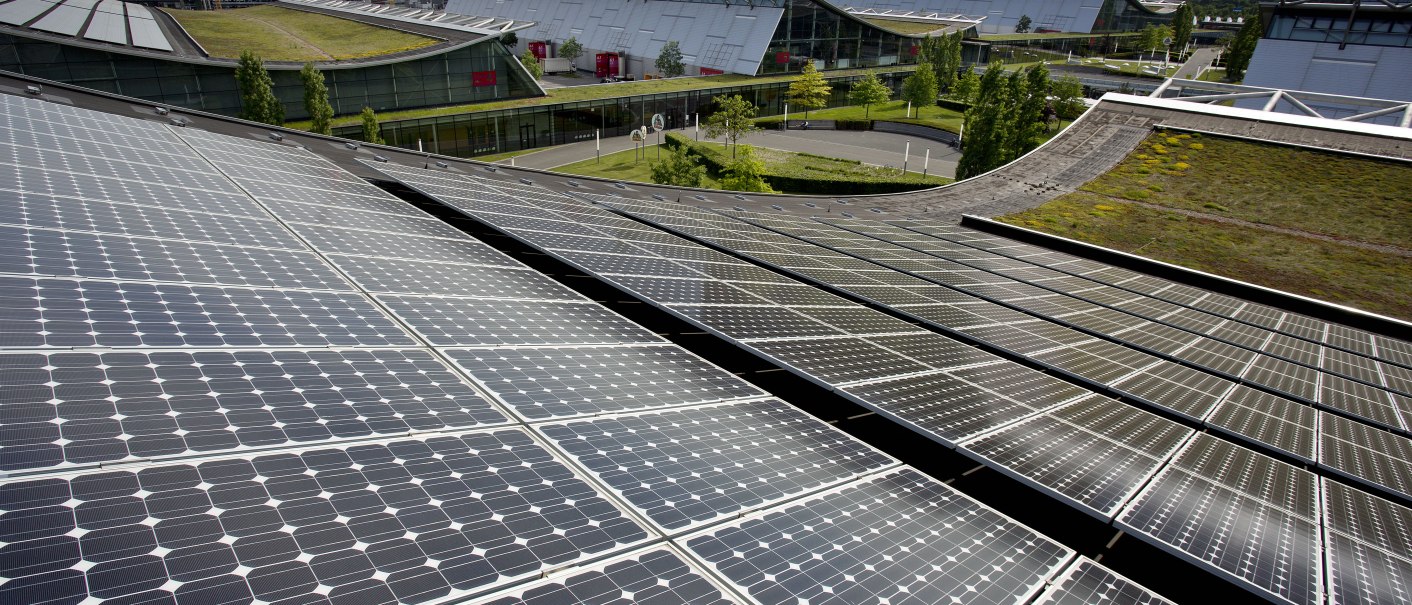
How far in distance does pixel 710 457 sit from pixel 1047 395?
31.5 feet

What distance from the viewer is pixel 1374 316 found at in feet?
97.8

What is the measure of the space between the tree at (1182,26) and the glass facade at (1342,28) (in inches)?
3715

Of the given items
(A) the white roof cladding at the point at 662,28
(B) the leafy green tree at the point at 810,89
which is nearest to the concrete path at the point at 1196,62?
(B) the leafy green tree at the point at 810,89

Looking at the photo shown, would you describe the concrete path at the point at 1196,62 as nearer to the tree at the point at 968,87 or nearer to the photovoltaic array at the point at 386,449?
the tree at the point at 968,87

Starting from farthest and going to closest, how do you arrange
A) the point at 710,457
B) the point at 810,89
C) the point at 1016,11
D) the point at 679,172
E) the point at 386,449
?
the point at 1016,11 → the point at 810,89 → the point at 679,172 → the point at 710,457 → the point at 386,449

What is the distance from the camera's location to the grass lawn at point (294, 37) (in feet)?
240

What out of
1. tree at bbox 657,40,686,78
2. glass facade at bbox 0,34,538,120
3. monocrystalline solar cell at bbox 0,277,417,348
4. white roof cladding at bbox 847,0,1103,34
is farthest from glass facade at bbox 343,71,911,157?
white roof cladding at bbox 847,0,1103,34

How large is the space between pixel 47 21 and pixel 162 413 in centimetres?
6980

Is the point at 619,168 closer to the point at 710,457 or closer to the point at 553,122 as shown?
the point at 553,122

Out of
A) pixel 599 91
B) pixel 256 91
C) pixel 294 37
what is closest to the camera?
pixel 256 91

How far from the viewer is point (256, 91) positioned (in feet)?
184

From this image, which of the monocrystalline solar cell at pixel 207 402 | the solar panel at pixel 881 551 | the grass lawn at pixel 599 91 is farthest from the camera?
the grass lawn at pixel 599 91

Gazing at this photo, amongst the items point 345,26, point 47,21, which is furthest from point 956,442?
point 345,26

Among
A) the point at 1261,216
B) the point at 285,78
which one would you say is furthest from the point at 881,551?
the point at 285,78
